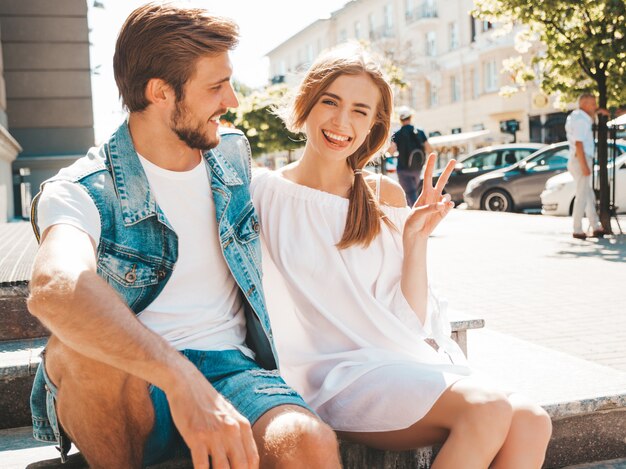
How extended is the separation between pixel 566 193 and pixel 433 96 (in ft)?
110

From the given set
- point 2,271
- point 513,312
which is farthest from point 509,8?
point 2,271

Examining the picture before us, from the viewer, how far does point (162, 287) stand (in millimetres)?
2375

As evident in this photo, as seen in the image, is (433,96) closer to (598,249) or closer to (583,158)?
(583,158)

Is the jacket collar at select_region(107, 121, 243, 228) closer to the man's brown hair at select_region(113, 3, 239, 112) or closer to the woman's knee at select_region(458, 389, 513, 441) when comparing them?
the man's brown hair at select_region(113, 3, 239, 112)

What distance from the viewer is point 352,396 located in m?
2.62

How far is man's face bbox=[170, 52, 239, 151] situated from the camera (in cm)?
239

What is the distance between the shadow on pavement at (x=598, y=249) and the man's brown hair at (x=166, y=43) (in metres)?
7.55

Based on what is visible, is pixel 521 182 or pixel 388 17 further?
pixel 388 17

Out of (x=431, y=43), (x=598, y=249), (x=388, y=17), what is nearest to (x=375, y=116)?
(x=598, y=249)

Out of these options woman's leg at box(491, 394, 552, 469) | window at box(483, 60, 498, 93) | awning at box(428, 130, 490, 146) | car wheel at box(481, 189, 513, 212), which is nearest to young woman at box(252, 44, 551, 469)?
woman's leg at box(491, 394, 552, 469)

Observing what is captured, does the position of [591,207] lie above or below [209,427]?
above

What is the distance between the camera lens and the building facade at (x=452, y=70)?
38.3m

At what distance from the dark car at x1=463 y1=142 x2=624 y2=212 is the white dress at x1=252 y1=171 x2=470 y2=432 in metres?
15.1

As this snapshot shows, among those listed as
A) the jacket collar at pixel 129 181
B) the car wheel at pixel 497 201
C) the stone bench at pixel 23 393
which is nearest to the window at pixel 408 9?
the car wheel at pixel 497 201
